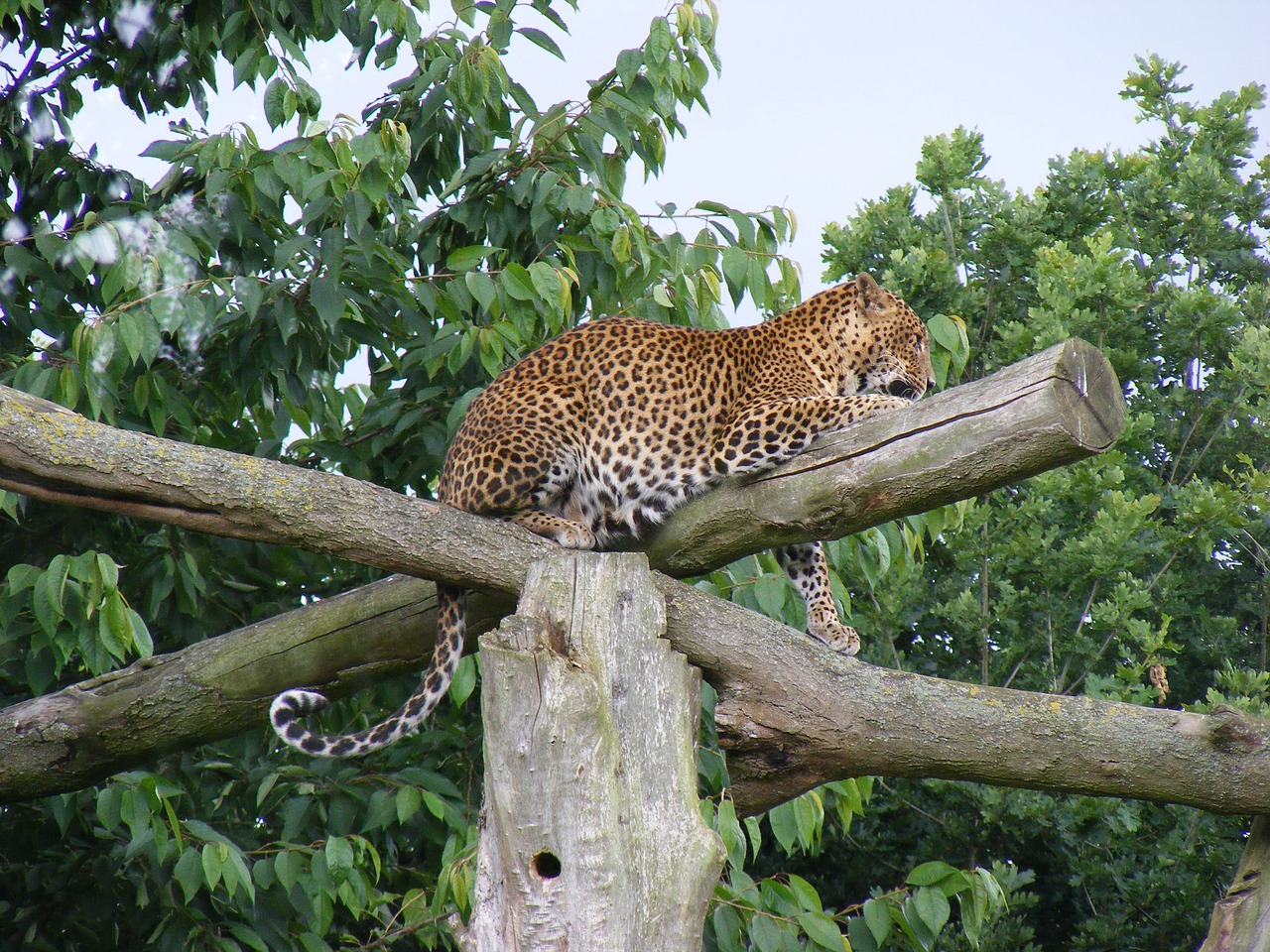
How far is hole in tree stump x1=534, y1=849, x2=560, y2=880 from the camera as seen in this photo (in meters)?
3.15

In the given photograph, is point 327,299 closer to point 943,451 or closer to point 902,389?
point 902,389

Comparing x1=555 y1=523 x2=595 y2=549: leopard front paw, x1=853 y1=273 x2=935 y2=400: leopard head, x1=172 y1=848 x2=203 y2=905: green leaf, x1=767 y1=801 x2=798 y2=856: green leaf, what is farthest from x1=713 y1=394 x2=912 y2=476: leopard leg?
x1=172 y1=848 x2=203 y2=905: green leaf

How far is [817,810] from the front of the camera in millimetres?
5320

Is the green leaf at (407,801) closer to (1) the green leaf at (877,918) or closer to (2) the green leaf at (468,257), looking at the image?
(1) the green leaf at (877,918)

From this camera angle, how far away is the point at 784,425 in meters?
4.60

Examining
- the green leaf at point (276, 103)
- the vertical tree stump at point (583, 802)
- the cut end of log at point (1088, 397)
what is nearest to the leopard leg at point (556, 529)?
the vertical tree stump at point (583, 802)

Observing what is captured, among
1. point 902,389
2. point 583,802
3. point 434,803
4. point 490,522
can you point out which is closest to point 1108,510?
point 902,389

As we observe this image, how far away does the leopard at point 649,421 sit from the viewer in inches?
175

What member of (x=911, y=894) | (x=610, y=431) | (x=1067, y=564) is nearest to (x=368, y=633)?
(x=610, y=431)

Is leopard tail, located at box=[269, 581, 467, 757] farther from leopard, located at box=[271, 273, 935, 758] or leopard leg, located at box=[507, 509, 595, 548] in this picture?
leopard leg, located at box=[507, 509, 595, 548]

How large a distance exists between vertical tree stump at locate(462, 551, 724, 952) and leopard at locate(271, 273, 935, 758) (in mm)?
905

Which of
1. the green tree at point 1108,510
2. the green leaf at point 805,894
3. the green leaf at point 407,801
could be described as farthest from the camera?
the green tree at point 1108,510

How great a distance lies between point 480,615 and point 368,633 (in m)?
0.41

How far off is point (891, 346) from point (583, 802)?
300 centimetres
